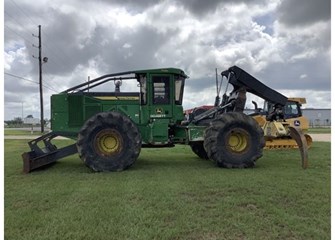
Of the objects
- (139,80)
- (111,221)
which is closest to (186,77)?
(139,80)

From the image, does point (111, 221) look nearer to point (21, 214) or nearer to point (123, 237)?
point (123, 237)

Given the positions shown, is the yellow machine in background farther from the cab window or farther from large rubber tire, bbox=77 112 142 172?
large rubber tire, bbox=77 112 142 172

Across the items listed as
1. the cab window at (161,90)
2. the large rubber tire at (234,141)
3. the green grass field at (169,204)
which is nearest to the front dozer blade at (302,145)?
the green grass field at (169,204)

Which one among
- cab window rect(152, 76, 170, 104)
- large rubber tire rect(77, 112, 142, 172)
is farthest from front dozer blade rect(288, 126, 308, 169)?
large rubber tire rect(77, 112, 142, 172)

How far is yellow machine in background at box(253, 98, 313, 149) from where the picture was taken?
11.9 m

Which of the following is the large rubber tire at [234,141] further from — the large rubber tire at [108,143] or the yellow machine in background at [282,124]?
the large rubber tire at [108,143]

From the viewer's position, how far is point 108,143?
9969mm

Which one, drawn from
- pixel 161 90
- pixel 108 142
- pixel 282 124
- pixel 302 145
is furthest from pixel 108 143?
pixel 282 124

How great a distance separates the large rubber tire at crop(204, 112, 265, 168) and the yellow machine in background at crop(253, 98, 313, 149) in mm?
1580

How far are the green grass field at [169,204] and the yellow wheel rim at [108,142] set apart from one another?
2.08ft

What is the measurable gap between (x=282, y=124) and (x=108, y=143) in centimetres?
557

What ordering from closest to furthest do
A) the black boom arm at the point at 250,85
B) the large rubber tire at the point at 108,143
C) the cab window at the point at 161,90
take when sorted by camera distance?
the large rubber tire at the point at 108,143 < the cab window at the point at 161,90 < the black boom arm at the point at 250,85

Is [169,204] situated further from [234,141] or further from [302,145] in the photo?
[302,145]

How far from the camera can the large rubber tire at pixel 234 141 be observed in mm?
10156
